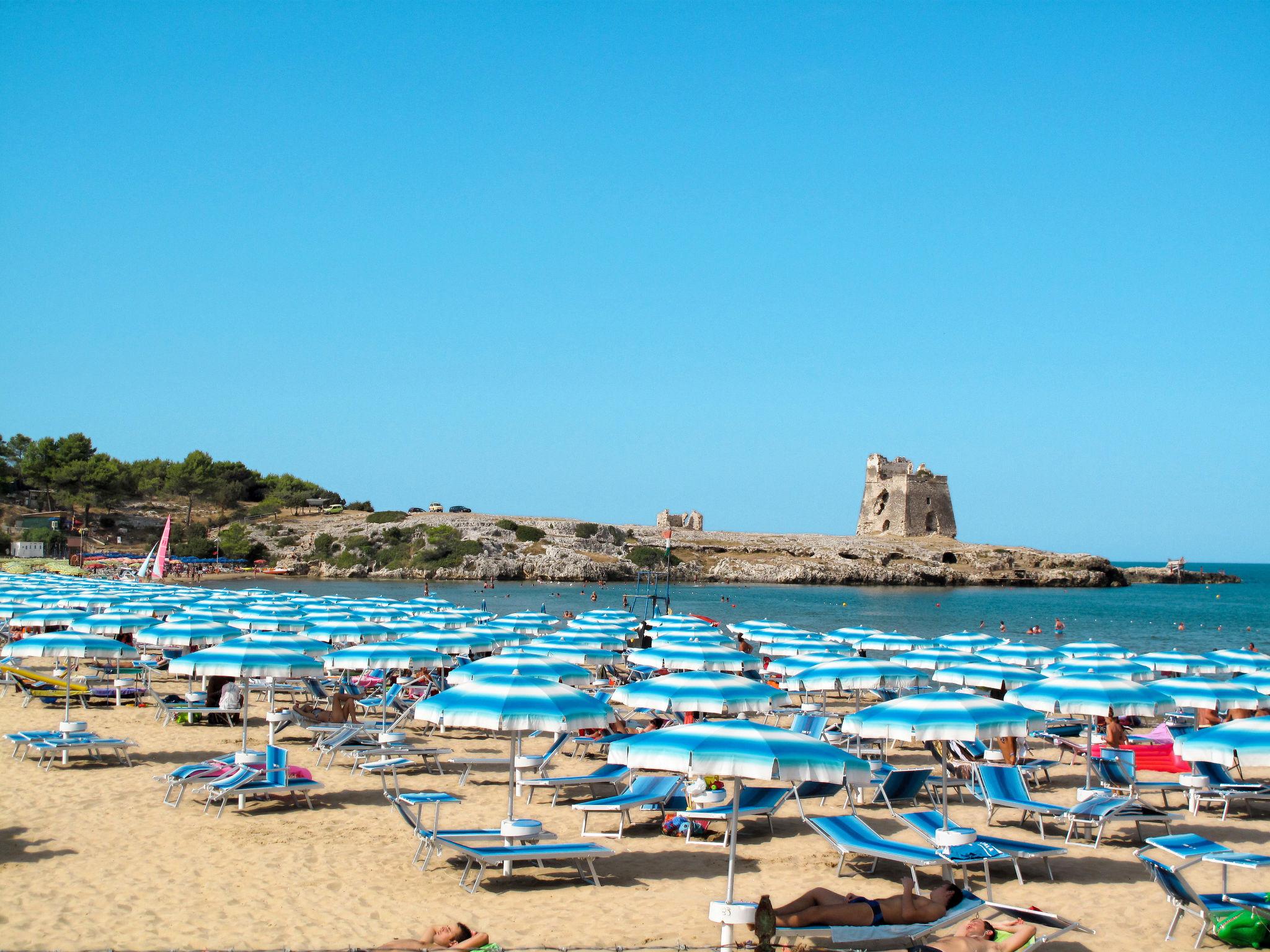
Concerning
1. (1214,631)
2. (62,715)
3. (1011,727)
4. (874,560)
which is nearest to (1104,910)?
(1011,727)

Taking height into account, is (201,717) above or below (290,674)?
below

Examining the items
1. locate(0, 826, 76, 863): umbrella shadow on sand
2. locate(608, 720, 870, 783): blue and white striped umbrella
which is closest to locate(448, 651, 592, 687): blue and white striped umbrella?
locate(608, 720, 870, 783): blue and white striped umbrella

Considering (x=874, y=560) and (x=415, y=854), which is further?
(x=874, y=560)

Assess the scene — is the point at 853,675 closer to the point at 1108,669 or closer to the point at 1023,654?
the point at 1108,669

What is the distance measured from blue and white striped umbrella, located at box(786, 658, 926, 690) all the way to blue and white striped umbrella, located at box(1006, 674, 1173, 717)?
2.57 meters

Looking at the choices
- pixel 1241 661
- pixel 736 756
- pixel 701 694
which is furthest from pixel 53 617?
pixel 1241 661

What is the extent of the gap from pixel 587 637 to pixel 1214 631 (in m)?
47.9

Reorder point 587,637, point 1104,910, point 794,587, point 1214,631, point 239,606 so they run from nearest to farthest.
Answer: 1. point 1104,910
2. point 587,637
3. point 239,606
4. point 1214,631
5. point 794,587

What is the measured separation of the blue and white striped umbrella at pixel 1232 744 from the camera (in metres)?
9.56

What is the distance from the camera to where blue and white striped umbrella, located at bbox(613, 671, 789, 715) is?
11.7 m

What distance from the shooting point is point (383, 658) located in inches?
634

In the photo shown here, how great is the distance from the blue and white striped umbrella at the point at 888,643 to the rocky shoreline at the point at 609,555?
6505cm

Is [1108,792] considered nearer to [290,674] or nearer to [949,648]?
[290,674]

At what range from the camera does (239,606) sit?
26.4 m
